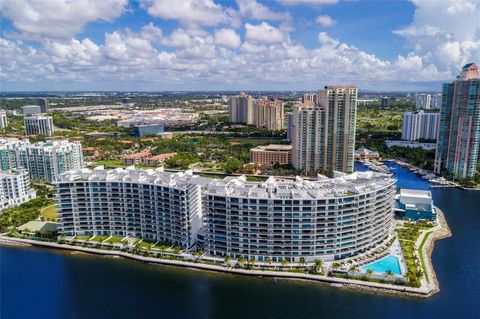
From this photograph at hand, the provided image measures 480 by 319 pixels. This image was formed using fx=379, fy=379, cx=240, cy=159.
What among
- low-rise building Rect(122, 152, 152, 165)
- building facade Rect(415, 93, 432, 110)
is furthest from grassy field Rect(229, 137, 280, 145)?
building facade Rect(415, 93, 432, 110)

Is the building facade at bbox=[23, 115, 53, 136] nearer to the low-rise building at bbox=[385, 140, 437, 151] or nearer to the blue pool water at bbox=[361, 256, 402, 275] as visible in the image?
the low-rise building at bbox=[385, 140, 437, 151]

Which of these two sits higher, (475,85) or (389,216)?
(475,85)

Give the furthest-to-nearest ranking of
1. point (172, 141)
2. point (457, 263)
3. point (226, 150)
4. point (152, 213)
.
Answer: point (172, 141) → point (226, 150) → point (152, 213) → point (457, 263)

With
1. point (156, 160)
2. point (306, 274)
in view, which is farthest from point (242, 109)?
point (306, 274)

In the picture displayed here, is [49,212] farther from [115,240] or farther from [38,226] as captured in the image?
[115,240]


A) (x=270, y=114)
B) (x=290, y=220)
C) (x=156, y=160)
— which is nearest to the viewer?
(x=290, y=220)

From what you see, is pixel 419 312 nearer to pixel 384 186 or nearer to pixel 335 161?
pixel 384 186

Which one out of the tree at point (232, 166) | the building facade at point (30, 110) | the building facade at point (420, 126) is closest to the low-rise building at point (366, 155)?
the building facade at point (420, 126)

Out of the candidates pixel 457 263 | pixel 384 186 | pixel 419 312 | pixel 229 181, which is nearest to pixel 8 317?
pixel 229 181
